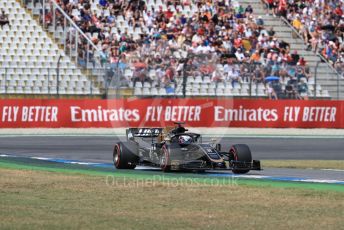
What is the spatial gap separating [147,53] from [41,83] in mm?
4718

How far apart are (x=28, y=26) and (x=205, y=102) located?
8276mm

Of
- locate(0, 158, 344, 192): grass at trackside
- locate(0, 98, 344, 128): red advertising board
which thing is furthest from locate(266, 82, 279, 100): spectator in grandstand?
locate(0, 158, 344, 192): grass at trackside

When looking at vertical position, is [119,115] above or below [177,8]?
below

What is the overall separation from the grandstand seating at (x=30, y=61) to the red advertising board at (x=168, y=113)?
2.63 feet

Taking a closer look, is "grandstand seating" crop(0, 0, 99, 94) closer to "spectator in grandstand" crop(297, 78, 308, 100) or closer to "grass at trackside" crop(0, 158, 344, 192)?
"spectator in grandstand" crop(297, 78, 308, 100)

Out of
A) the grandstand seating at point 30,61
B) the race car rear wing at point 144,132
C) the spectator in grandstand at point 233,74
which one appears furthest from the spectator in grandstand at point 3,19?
the race car rear wing at point 144,132

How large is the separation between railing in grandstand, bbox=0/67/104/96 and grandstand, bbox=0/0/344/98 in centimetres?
4

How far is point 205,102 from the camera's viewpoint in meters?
38.0

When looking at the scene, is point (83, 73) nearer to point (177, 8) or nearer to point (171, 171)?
point (177, 8)

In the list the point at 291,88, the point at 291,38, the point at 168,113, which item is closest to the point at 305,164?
the point at 168,113

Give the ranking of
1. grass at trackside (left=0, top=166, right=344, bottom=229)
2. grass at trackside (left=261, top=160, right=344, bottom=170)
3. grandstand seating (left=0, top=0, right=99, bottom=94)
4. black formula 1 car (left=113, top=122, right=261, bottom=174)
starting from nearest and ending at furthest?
grass at trackside (left=0, top=166, right=344, bottom=229), black formula 1 car (left=113, top=122, right=261, bottom=174), grass at trackside (left=261, top=160, right=344, bottom=170), grandstand seating (left=0, top=0, right=99, bottom=94)

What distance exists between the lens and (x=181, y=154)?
18438mm

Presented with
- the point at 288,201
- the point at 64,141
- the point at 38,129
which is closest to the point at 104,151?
the point at 64,141

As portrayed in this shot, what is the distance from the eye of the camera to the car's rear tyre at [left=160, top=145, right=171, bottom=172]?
18.4m
